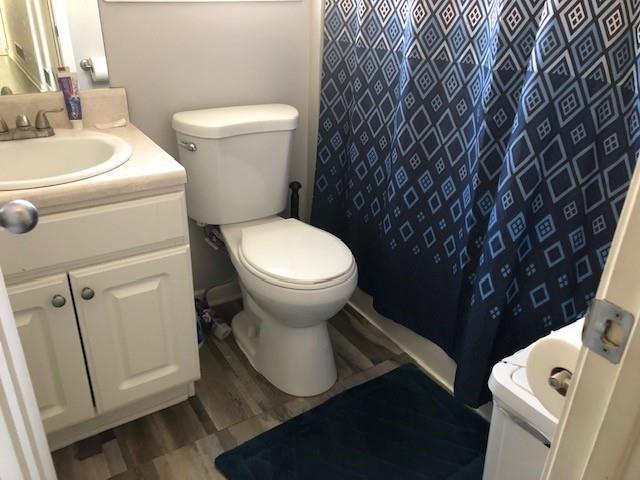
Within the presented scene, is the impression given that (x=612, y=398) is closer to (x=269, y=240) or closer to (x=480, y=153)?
(x=480, y=153)

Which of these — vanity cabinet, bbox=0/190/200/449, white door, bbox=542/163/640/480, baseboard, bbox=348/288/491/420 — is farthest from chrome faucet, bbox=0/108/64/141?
white door, bbox=542/163/640/480

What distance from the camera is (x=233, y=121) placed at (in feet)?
5.68

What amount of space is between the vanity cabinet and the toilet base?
290 mm

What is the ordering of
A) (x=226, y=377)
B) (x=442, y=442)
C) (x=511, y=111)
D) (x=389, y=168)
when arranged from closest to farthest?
(x=511, y=111) < (x=442, y=442) < (x=389, y=168) < (x=226, y=377)

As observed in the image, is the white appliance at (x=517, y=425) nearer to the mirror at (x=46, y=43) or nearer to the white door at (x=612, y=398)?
the white door at (x=612, y=398)

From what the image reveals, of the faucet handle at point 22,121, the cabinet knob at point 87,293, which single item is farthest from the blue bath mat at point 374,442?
the faucet handle at point 22,121

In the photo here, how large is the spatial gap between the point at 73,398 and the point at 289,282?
0.65 meters

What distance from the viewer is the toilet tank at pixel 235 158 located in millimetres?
1728

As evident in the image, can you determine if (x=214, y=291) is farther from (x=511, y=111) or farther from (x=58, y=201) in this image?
(x=511, y=111)

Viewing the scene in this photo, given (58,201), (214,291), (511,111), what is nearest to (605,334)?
(511,111)

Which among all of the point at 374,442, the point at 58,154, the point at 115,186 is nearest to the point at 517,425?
the point at 374,442

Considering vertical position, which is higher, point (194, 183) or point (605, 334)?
point (605, 334)

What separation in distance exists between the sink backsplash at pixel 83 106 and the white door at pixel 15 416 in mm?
954

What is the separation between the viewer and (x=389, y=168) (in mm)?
1744
